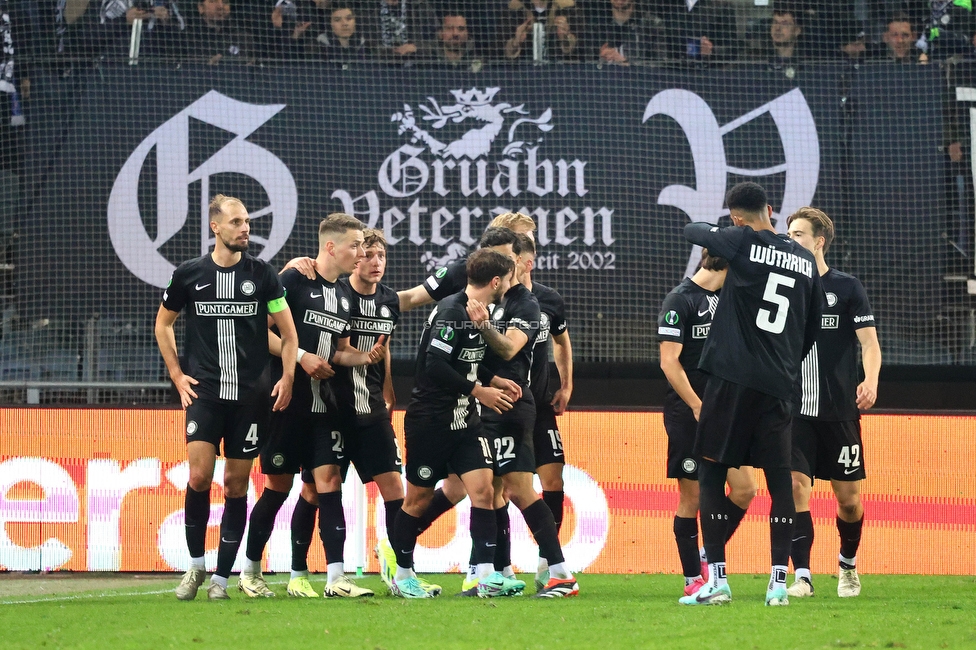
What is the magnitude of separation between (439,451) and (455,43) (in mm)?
5567

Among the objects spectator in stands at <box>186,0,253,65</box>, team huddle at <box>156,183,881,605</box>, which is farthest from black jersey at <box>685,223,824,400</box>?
spectator in stands at <box>186,0,253,65</box>

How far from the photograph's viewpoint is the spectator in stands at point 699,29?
36.4ft

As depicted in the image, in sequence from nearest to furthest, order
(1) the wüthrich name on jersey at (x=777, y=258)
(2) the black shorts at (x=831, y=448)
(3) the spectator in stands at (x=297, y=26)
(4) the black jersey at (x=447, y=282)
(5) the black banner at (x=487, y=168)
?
(1) the wüthrich name on jersey at (x=777, y=258) → (2) the black shorts at (x=831, y=448) → (4) the black jersey at (x=447, y=282) → (5) the black banner at (x=487, y=168) → (3) the spectator in stands at (x=297, y=26)

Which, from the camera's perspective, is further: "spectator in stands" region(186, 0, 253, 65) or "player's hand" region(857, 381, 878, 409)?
"spectator in stands" region(186, 0, 253, 65)

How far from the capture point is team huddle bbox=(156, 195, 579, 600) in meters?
6.43

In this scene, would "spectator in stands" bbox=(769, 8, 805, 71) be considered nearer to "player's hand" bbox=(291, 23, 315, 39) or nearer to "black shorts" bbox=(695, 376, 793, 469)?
"player's hand" bbox=(291, 23, 315, 39)

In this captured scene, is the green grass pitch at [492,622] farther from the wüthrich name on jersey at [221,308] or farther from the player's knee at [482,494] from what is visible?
the wüthrich name on jersey at [221,308]

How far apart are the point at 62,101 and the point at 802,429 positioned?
22.9 ft

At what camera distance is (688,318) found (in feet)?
22.3

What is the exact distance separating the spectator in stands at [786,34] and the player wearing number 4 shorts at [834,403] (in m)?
4.59

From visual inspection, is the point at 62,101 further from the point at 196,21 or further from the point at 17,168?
the point at 196,21

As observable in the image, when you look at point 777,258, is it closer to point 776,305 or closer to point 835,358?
point 776,305

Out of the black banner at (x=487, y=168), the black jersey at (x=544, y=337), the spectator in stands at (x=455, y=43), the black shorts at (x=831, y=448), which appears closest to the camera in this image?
the black shorts at (x=831, y=448)

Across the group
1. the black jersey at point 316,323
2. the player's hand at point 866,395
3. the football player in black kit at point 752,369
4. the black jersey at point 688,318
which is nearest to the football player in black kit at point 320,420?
the black jersey at point 316,323
